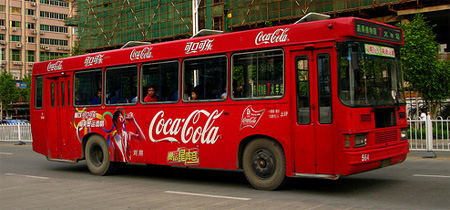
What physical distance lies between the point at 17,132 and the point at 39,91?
14.8 metres

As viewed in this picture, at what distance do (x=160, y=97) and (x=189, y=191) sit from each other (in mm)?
2537

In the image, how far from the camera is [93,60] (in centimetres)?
1286

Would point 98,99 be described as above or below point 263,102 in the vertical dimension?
above

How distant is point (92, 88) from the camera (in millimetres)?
12789

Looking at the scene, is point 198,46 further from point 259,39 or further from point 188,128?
point 188,128

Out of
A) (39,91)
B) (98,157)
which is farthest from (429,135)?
(39,91)

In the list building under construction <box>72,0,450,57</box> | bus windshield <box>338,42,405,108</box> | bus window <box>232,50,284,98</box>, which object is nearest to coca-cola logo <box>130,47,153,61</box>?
bus window <box>232,50,284,98</box>

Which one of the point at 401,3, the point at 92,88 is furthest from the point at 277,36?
the point at 401,3

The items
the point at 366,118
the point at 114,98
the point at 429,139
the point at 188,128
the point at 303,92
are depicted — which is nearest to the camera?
the point at 366,118

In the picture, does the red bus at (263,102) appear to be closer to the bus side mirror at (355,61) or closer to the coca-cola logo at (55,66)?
the bus side mirror at (355,61)

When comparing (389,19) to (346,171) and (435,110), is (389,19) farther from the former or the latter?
(346,171)

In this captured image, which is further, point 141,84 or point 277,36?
point 141,84

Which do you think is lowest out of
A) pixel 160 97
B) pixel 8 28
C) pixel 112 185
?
pixel 112 185

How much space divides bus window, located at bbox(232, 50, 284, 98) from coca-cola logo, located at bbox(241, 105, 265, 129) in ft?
0.94
